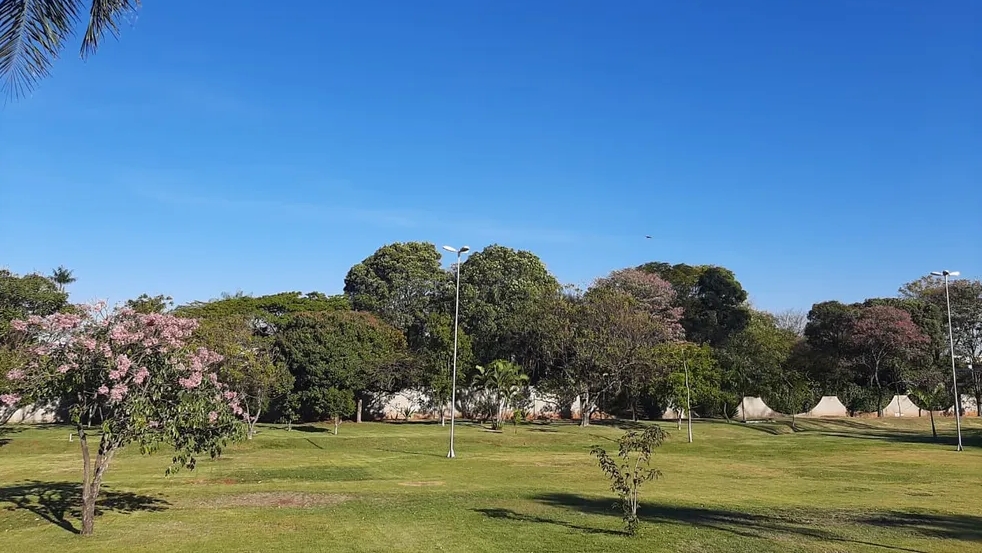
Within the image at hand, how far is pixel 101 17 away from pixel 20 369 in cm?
654

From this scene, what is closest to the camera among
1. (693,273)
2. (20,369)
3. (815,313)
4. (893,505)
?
(20,369)

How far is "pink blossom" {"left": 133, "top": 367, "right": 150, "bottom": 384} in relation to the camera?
11.7m

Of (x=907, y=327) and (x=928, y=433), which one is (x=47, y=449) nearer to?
(x=928, y=433)

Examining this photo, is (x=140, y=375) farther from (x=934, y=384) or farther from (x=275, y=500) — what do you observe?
(x=934, y=384)

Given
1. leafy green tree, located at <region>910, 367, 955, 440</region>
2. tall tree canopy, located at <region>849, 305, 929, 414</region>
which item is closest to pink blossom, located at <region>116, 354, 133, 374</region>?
tall tree canopy, located at <region>849, 305, 929, 414</region>

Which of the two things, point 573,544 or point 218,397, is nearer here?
point 573,544

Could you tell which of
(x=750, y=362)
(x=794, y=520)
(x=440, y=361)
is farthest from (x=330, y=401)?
(x=794, y=520)

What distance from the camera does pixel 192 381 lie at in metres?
12.4

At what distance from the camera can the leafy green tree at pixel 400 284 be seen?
57344 mm

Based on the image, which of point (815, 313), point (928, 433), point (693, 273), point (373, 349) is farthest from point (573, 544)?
point (693, 273)

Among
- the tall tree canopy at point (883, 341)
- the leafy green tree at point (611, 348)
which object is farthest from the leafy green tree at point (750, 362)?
the tall tree canopy at point (883, 341)

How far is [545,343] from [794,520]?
107 ft

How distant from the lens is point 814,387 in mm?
54562

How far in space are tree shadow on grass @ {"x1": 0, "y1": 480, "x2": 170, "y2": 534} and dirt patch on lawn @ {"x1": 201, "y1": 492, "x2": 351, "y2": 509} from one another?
1.24 meters
